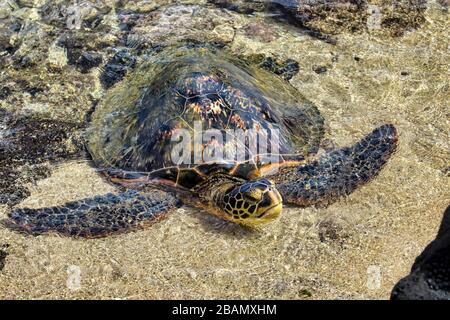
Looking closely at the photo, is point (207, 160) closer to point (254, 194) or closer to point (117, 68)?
point (254, 194)

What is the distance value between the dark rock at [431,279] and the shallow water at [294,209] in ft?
1.85

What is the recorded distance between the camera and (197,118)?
4551 millimetres

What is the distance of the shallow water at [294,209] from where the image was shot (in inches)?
149

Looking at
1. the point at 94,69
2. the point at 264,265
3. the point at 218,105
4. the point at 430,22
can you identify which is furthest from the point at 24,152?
the point at 430,22

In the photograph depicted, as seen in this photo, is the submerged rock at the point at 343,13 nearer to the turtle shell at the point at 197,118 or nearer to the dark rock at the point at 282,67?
the dark rock at the point at 282,67

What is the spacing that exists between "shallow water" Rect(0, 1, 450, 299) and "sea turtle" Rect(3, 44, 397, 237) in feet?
0.47

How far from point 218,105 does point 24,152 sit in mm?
2041

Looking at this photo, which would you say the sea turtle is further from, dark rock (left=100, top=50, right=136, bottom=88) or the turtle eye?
dark rock (left=100, top=50, right=136, bottom=88)

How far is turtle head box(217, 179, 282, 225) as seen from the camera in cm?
388

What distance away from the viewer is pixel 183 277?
384cm

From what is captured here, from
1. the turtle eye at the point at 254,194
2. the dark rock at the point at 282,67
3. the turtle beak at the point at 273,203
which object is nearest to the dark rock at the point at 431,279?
the turtle beak at the point at 273,203

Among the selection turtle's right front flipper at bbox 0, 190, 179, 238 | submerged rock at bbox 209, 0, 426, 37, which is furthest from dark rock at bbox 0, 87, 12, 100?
submerged rock at bbox 209, 0, 426, 37

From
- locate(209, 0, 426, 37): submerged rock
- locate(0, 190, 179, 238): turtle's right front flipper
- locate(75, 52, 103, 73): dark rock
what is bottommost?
locate(75, 52, 103, 73): dark rock
